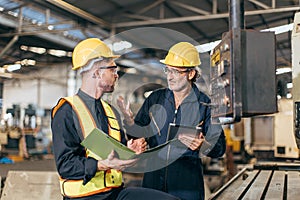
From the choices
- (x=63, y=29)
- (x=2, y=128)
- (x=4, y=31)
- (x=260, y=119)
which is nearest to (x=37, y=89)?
(x=2, y=128)

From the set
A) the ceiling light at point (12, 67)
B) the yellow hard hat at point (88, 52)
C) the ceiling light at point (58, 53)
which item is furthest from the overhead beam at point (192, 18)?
the yellow hard hat at point (88, 52)

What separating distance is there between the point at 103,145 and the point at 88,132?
9cm

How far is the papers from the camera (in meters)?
1.62

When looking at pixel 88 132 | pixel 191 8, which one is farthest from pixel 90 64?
pixel 191 8

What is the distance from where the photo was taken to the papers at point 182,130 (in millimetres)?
1621

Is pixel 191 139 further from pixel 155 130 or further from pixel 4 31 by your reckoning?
pixel 4 31

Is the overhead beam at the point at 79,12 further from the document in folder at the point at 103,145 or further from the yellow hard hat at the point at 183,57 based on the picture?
the document in folder at the point at 103,145

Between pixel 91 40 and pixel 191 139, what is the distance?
544 millimetres

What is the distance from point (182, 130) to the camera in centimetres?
164

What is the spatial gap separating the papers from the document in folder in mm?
409

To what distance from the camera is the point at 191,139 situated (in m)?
1.62

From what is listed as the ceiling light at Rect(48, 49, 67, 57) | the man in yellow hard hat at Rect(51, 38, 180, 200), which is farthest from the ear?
the ceiling light at Rect(48, 49, 67, 57)

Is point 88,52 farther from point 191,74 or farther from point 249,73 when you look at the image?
point 249,73

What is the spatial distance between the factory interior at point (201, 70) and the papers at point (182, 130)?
0.59ft
